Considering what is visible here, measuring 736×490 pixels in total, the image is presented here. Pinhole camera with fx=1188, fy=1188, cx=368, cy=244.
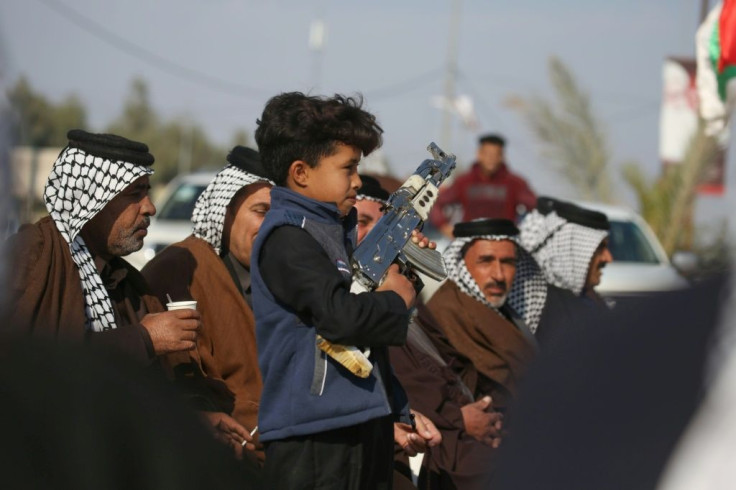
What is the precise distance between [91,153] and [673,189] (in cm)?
1227

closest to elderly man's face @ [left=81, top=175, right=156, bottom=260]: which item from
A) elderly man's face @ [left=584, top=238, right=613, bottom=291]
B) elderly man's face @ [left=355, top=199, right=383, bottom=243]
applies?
elderly man's face @ [left=355, top=199, right=383, bottom=243]

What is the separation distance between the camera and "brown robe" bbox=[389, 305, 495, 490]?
14.1 ft

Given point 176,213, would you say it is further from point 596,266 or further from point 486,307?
point 486,307

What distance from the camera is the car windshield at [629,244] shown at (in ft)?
34.3

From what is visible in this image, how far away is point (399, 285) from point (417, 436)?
0.73m

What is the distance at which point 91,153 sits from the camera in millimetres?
3686

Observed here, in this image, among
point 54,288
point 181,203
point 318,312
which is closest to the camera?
point 318,312

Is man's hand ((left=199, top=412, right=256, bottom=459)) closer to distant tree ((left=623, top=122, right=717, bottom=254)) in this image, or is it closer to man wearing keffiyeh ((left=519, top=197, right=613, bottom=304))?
man wearing keffiyeh ((left=519, top=197, right=613, bottom=304))

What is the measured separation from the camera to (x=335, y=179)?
3.12 m

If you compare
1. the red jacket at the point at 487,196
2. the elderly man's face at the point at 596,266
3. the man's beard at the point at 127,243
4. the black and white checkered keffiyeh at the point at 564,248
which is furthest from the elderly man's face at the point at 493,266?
the red jacket at the point at 487,196

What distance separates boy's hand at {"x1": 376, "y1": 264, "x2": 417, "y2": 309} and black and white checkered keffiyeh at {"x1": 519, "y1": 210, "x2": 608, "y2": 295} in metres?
3.08

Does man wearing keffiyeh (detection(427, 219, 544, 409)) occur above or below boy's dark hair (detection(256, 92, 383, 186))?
below

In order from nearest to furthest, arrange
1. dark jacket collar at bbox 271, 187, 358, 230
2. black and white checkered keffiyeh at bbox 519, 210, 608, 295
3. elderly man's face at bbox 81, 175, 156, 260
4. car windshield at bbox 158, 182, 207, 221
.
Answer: dark jacket collar at bbox 271, 187, 358, 230 < elderly man's face at bbox 81, 175, 156, 260 < black and white checkered keffiyeh at bbox 519, 210, 608, 295 < car windshield at bbox 158, 182, 207, 221

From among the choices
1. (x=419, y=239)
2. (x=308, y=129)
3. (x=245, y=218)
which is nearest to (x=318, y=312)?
(x=419, y=239)
